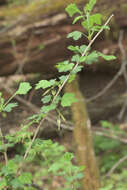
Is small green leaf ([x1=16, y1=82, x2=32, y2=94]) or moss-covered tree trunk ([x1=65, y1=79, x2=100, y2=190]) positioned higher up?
small green leaf ([x1=16, y1=82, x2=32, y2=94])

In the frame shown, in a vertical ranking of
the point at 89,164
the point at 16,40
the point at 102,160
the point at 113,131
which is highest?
the point at 16,40

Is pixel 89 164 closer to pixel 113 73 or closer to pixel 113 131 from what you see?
pixel 113 131

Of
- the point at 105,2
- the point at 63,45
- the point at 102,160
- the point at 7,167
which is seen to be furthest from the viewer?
the point at 102,160

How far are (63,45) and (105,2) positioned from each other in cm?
79

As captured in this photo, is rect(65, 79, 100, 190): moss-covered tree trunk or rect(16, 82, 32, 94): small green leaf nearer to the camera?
rect(16, 82, 32, 94): small green leaf

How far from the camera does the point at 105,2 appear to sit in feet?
11.3

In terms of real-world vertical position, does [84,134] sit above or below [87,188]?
above

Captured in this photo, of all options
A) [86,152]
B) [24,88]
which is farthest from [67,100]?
[86,152]

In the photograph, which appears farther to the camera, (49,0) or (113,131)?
(113,131)

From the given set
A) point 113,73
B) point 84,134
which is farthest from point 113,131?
point 84,134

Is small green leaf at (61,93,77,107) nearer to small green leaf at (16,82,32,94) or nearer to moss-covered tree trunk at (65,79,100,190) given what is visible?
small green leaf at (16,82,32,94)

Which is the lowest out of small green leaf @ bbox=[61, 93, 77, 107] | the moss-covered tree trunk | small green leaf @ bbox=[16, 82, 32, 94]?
the moss-covered tree trunk

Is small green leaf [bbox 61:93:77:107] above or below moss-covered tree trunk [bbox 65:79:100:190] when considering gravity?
above

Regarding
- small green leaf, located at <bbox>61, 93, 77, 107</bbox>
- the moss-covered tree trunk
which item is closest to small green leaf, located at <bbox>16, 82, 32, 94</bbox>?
small green leaf, located at <bbox>61, 93, 77, 107</bbox>
